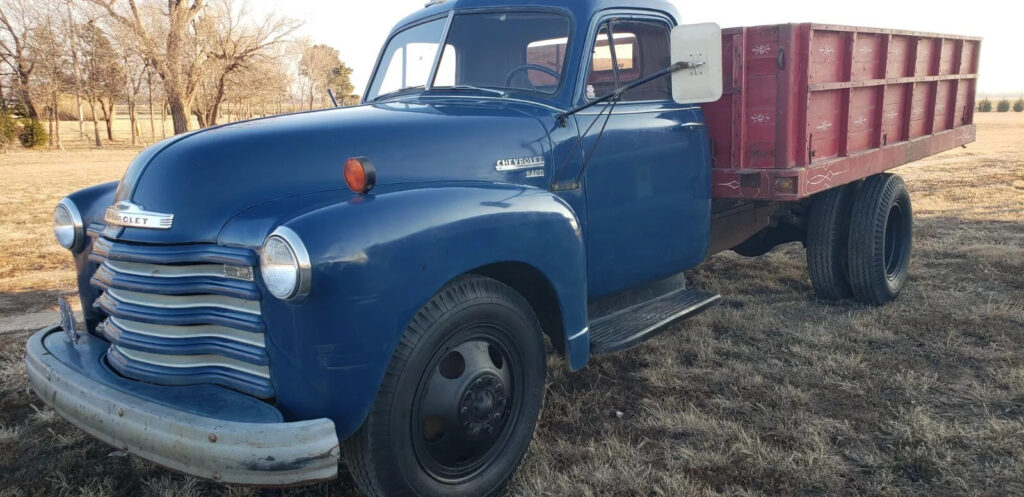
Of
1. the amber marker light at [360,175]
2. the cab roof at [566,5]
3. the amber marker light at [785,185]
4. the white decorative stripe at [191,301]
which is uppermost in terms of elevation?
the cab roof at [566,5]

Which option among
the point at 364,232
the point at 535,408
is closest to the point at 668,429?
the point at 535,408

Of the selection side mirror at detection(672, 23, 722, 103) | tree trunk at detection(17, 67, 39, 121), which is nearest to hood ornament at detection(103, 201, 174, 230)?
side mirror at detection(672, 23, 722, 103)

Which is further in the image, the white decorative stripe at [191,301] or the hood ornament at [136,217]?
the hood ornament at [136,217]

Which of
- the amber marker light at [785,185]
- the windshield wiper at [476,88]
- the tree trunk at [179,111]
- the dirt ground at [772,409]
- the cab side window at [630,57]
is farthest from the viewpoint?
the tree trunk at [179,111]

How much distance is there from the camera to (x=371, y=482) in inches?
91.7

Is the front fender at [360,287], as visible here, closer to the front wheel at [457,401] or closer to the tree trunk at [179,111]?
the front wheel at [457,401]

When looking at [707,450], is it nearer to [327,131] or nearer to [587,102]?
[587,102]

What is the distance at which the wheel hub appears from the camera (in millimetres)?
2562

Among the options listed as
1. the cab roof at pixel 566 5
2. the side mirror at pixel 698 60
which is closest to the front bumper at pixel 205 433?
the side mirror at pixel 698 60

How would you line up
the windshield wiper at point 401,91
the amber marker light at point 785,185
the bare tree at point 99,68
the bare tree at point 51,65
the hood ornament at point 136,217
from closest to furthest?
the hood ornament at point 136,217 < the windshield wiper at point 401,91 < the amber marker light at point 785,185 < the bare tree at point 99,68 < the bare tree at point 51,65

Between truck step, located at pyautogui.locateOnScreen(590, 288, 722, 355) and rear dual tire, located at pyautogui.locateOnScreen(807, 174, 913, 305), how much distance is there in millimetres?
1402

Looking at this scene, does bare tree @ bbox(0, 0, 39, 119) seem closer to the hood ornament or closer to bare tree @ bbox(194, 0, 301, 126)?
bare tree @ bbox(194, 0, 301, 126)

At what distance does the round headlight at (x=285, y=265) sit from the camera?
2.04 meters

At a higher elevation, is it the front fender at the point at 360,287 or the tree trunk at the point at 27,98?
the tree trunk at the point at 27,98
